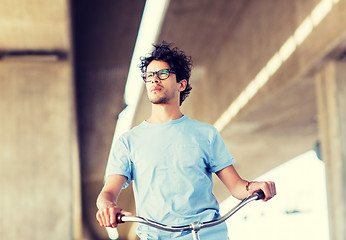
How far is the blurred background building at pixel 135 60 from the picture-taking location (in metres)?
9.84

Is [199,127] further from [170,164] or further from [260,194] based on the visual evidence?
[260,194]

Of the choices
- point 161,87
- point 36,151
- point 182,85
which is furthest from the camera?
point 36,151

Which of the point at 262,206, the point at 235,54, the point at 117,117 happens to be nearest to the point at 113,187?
the point at 235,54

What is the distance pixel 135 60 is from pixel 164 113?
1378 cm

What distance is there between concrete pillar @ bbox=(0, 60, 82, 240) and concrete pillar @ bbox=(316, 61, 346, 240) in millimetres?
4479

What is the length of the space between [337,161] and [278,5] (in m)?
3.63

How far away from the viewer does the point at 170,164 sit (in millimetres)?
2455

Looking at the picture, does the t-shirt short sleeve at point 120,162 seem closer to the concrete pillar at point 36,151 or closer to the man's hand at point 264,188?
the man's hand at point 264,188

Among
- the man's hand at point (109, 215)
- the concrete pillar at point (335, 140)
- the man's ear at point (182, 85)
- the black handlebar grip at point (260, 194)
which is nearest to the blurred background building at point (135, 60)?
the concrete pillar at point (335, 140)

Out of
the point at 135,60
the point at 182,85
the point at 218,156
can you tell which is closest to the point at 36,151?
the point at 135,60

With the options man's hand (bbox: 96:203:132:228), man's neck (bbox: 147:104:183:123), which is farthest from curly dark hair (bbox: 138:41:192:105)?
man's hand (bbox: 96:203:132:228)

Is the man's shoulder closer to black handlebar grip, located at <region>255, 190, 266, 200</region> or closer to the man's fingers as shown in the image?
black handlebar grip, located at <region>255, 190, 266, 200</region>

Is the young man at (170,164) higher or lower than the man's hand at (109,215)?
higher

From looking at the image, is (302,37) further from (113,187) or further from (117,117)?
(117,117)
